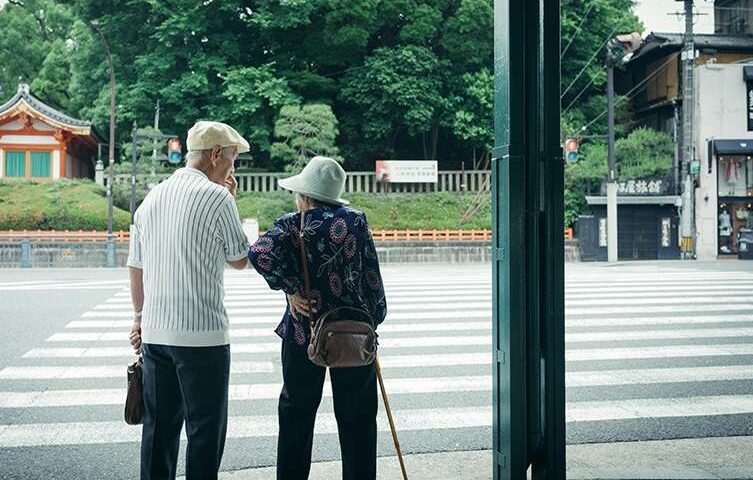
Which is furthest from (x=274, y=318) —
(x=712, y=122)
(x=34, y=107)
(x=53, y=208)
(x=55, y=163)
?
(x=55, y=163)

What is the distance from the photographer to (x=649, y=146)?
27.0 m

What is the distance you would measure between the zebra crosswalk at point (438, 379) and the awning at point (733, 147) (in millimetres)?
16354

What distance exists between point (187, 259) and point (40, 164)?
28868 millimetres

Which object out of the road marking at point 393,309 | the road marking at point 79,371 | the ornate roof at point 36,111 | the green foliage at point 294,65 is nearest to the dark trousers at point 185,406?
the road marking at point 79,371

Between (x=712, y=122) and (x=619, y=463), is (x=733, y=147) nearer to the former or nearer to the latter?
(x=712, y=122)

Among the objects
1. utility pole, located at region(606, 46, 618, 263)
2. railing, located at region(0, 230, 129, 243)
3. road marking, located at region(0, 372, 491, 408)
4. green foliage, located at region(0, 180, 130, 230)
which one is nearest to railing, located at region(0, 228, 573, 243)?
railing, located at region(0, 230, 129, 243)

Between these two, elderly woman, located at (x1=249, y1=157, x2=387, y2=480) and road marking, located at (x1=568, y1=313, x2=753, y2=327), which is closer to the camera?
elderly woman, located at (x1=249, y1=157, x2=387, y2=480)

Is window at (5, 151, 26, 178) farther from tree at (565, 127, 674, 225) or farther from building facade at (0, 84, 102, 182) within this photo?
tree at (565, 127, 674, 225)

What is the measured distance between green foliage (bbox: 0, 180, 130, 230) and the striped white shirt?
78.3 feet

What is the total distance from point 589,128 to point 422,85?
8423 mm

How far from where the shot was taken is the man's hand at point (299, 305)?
2.92 metres

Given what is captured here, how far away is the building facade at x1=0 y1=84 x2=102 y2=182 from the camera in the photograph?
2702cm

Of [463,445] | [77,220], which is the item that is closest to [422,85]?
[77,220]

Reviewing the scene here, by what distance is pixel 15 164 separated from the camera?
27.9m
